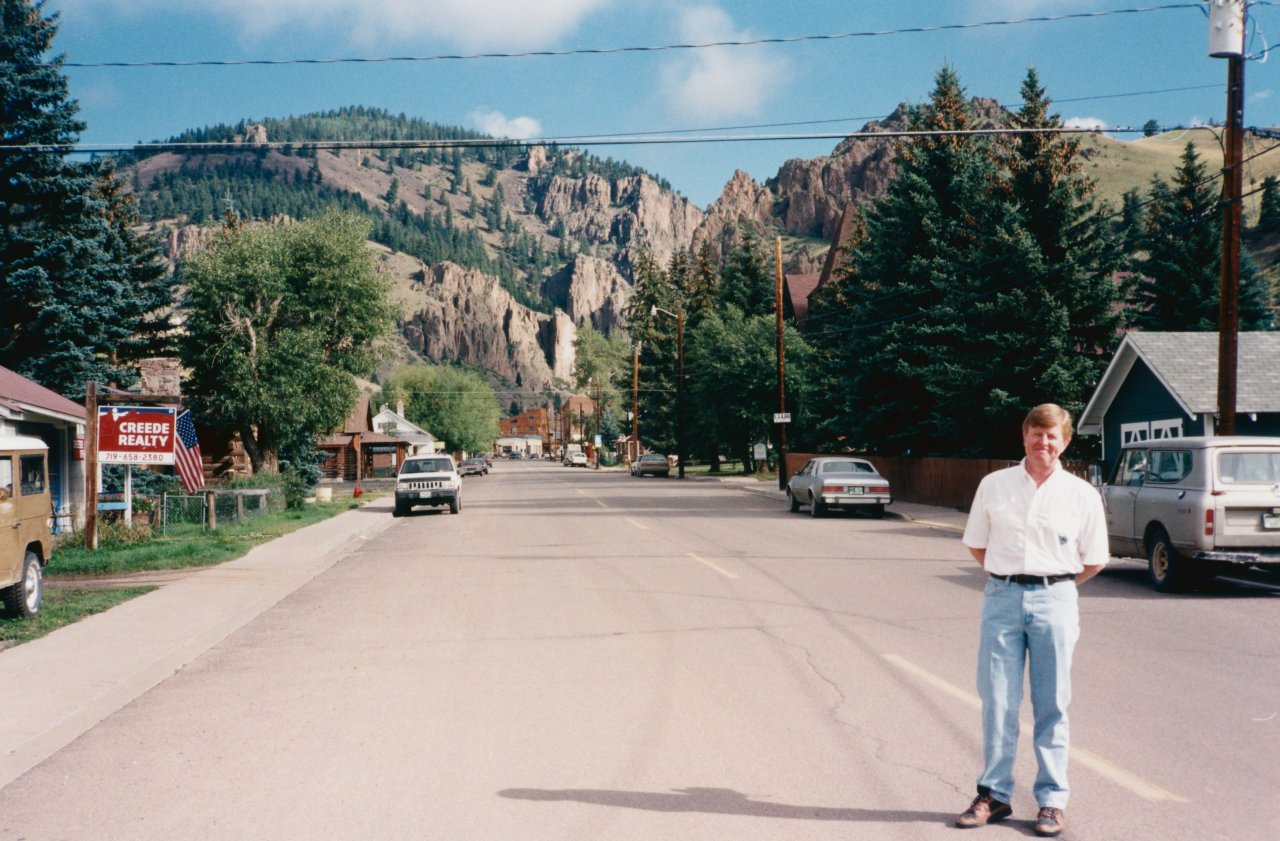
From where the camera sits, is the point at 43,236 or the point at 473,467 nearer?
the point at 43,236

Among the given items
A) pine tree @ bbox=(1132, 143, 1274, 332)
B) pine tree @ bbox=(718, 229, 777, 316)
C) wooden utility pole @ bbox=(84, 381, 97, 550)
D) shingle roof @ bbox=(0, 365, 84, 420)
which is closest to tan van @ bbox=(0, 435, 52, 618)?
wooden utility pole @ bbox=(84, 381, 97, 550)

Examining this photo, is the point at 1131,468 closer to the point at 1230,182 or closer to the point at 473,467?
the point at 1230,182

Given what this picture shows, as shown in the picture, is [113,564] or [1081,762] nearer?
[1081,762]

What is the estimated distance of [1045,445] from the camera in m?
5.01

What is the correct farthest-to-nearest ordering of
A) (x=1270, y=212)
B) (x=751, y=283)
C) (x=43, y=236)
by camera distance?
(x=1270, y=212) → (x=751, y=283) → (x=43, y=236)

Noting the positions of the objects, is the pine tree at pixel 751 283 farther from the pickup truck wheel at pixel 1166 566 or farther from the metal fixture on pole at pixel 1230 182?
the pickup truck wheel at pixel 1166 566

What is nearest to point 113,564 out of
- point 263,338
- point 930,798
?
point 930,798

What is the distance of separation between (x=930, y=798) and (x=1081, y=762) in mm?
1167

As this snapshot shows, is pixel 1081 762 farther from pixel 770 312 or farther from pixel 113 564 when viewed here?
pixel 770 312

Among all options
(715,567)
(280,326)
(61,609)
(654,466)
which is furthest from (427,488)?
(654,466)

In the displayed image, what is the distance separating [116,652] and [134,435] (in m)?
12.0

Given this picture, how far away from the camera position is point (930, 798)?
17.6ft

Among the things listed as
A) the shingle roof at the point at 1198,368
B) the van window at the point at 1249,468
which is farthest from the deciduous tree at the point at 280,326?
the van window at the point at 1249,468

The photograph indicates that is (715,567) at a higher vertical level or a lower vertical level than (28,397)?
lower
